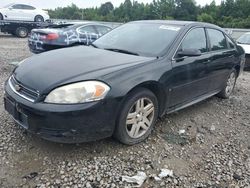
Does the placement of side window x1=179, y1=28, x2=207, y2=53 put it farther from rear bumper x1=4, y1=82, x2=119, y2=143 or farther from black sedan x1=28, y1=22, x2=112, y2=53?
black sedan x1=28, y1=22, x2=112, y2=53

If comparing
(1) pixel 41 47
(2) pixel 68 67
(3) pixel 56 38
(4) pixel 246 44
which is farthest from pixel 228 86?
(4) pixel 246 44

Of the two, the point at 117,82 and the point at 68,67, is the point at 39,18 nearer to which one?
the point at 68,67

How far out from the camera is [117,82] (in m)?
3.28

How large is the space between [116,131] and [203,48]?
2251 mm

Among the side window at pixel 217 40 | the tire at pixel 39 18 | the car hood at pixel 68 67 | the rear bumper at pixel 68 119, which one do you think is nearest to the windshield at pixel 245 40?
the side window at pixel 217 40

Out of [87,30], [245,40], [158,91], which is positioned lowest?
[158,91]

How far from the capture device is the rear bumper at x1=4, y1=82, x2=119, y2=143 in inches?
119

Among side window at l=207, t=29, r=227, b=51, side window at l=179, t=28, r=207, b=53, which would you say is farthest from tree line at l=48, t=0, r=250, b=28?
side window at l=179, t=28, r=207, b=53

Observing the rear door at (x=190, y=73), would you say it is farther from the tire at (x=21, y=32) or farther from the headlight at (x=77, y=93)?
the tire at (x=21, y=32)

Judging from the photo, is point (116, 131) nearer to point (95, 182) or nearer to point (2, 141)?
point (95, 182)

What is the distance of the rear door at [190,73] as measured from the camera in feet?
13.4

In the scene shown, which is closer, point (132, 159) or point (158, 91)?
point (132, 159)

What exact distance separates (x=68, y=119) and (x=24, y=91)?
0.70m

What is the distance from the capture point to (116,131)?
3453mm
